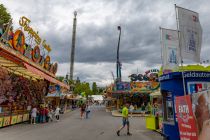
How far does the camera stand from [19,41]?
1791cm

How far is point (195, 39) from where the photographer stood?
30.6ft

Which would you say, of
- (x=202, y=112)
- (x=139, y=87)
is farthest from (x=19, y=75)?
(x=139, y=87)

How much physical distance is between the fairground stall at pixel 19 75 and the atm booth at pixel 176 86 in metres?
10.3

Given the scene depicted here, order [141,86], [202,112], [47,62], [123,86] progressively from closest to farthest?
[202,112]
[47,62]
[123,86]
[141,86]

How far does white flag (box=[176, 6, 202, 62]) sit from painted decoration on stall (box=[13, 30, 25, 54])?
493 inches

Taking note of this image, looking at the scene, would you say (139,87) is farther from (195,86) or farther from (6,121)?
(195,86)

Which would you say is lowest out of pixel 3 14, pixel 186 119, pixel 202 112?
pixel 186 119

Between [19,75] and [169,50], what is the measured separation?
1418 centimetres

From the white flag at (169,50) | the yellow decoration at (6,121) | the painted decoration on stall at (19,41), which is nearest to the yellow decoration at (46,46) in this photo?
the painted decoration on stall at (19,41)

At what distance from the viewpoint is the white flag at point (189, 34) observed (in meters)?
8.91

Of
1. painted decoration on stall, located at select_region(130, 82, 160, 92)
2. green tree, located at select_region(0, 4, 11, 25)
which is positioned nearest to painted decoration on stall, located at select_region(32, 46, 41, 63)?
green tree, located at select_region(0, 4, 11, 25)

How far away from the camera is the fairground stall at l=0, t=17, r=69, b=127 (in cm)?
1615

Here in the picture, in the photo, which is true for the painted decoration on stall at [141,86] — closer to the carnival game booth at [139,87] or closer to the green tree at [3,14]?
the carnival game booth at [139,87]

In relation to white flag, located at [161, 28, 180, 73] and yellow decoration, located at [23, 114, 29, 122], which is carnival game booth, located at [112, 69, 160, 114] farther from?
white flag, located at [161, 28, 180, 73]
